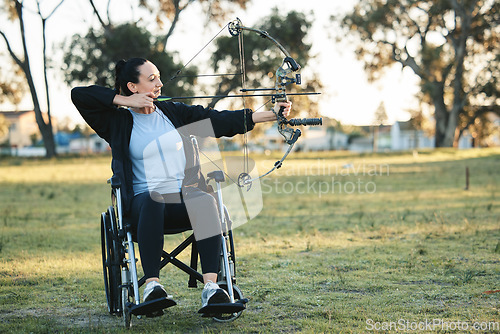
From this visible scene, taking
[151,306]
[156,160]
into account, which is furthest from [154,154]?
[151,306]

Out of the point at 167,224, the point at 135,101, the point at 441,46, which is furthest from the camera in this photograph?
the point at 441,46

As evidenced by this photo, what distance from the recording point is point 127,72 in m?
3.47

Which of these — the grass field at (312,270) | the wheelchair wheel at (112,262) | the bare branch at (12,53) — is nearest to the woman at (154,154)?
the wheelchair wheel at (112,262)

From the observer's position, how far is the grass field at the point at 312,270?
10.5 feet

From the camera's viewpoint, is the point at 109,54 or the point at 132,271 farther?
the point at 109,54

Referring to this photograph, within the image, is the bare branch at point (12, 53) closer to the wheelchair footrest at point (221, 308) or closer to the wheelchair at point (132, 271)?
the wheelchair at point (132, 271)

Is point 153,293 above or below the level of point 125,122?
below

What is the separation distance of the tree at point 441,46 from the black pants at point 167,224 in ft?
103

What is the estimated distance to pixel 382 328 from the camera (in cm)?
297

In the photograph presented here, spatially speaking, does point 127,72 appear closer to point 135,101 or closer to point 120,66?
point 120,66

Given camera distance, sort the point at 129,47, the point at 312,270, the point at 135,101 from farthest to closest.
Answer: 1. the point at 129,47
2. the point at 312,270
3. the point at 135,101

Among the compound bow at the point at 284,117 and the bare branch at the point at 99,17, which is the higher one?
the bare branch at the point at 99,17

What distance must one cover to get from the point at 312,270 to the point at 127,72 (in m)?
2.08

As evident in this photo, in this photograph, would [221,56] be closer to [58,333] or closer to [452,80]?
[452,80]
